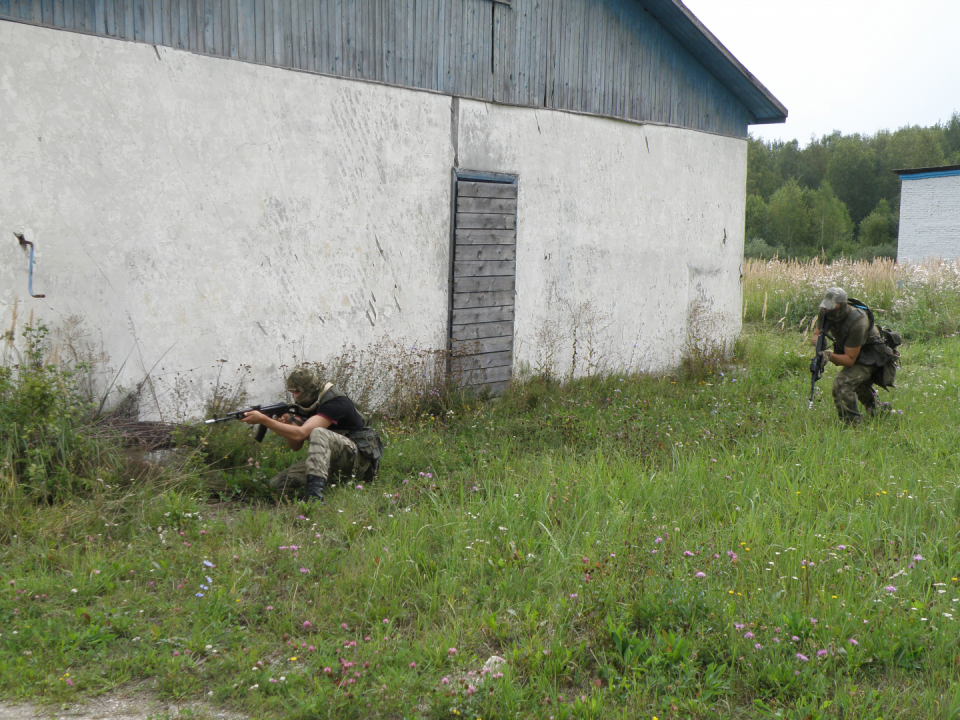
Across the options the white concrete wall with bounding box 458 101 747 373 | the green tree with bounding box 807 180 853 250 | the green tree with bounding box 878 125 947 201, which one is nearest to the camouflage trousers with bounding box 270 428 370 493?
the white concrete wall with bounding box 458 101 747 373

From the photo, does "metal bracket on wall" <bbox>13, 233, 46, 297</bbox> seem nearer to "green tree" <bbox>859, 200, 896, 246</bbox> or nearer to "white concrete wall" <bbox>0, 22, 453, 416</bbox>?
"white concrete wall" <bbox>0, 22, 453, 416</bbox>

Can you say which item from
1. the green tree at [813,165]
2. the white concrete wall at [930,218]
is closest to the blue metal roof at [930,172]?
the white concrete wall at [930,218]

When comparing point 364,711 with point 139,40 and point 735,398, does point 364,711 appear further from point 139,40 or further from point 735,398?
point 735,398

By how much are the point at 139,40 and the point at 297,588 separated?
4.68 meters

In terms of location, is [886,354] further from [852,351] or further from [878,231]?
[878,231]

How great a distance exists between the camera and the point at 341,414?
584 cm

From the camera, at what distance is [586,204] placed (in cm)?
974

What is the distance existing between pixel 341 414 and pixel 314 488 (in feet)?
2.10

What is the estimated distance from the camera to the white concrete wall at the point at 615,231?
9086mm

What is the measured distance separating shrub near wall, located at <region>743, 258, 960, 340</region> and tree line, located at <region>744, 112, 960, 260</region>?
23122mm

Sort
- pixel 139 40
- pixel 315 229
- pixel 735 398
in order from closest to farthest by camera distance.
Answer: pixel 139 40 < pixel 315 229 < pixel 735 398

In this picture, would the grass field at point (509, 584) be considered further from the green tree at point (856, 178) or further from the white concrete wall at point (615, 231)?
the green tree at point (856, 178)

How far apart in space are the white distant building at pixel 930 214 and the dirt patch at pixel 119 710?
95.0 ft

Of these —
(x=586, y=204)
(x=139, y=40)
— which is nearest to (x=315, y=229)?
(x=139, y=40)
